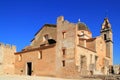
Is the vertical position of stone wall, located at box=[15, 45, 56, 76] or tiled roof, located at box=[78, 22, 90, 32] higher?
tiled roof, located at box=[78, 22, 90, 32]


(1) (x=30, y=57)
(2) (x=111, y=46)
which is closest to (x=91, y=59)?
(1) (x=30, y=57)

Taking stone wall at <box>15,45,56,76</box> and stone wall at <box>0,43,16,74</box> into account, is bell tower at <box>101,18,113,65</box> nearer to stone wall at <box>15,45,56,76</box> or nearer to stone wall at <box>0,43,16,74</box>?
stone wall at <box>15,45,56,76</box>

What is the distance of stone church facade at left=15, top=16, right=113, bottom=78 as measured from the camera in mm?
35469

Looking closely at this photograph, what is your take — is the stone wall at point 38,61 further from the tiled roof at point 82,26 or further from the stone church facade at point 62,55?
the tiled roof at point 82,26

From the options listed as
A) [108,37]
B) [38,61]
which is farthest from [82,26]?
[38,61]

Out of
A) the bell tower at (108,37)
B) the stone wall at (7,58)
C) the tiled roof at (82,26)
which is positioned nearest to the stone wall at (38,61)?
the stone wall at (7,58)

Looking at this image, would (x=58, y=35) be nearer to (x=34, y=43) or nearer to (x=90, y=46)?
(x=90, y=46)

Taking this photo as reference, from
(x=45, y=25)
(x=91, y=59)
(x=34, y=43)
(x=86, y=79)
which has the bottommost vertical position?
(x=86, y=79)

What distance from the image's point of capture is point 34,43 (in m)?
48.1

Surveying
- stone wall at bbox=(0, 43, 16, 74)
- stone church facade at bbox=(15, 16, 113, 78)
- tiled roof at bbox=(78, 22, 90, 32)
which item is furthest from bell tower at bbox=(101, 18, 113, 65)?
stone wall at bbox=(0, 43, 16, 74)

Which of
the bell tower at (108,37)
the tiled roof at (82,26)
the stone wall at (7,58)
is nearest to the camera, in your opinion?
the stone wall at (7,58)

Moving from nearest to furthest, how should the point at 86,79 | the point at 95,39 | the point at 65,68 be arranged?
1. the point at 86,79
2. the point at 65,68
3. the point at 95,39

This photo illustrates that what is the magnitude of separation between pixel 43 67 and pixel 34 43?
31.9 feet

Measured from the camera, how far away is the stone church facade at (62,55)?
1396 inches
